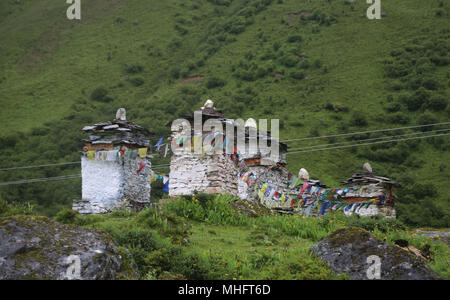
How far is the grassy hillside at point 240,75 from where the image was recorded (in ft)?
136

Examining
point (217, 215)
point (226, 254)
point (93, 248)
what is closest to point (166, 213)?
point (217, 215)

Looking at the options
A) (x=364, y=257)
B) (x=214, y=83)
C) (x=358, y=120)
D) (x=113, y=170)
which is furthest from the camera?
(x=214, y=83)

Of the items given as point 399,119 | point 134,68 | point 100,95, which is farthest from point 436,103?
point 134,68

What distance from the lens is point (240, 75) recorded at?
192 ft

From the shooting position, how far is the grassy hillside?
136ft

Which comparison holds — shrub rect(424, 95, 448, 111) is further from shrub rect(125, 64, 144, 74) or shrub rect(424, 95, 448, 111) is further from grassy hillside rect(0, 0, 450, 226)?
shrub rect(125, 64, 144, 74)

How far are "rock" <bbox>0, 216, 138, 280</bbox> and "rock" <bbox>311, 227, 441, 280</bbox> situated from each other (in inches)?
130

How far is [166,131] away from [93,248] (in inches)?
1616

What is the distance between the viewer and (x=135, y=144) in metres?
18.6

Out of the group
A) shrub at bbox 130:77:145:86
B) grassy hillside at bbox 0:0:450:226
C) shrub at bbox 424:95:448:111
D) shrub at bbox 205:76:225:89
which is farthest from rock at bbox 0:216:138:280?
shrub at bbox 130:77:145:86

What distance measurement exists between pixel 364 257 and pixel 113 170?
12109mm

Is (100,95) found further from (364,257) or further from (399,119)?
(364,257)
